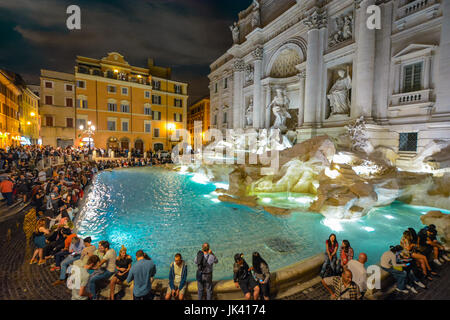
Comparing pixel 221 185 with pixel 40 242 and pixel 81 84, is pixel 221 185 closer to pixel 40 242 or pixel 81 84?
pixel 40 242

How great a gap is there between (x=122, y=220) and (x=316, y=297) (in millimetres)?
5925

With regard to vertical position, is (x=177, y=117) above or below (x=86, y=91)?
below

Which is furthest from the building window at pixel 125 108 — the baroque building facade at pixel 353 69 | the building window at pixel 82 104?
the baroque building facade at pixel 353 69

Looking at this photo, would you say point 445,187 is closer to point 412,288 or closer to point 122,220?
point 412,288

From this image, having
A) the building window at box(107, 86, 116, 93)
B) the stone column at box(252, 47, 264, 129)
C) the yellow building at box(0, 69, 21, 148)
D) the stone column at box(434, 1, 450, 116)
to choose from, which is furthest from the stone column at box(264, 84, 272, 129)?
the yellow building at box(0, 69, 21, 148)

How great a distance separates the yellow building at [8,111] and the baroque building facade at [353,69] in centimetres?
2333

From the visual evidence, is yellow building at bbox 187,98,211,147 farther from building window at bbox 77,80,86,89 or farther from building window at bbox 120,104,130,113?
building window at bbox 77,80,86,89

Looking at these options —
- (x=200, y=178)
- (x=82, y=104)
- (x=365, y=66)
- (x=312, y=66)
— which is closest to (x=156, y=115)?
(x=82, y=104)

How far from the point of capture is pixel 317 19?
14.1 metres

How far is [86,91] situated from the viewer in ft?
89.7

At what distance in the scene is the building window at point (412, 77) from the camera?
1045 cm
